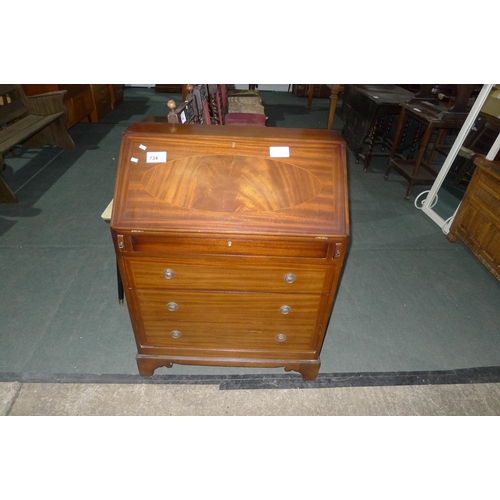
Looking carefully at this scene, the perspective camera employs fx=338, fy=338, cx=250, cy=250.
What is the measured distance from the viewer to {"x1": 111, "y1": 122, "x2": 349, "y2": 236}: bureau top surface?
1771 mm

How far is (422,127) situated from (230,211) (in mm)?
4911

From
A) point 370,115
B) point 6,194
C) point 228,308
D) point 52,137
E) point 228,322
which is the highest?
point 370,115

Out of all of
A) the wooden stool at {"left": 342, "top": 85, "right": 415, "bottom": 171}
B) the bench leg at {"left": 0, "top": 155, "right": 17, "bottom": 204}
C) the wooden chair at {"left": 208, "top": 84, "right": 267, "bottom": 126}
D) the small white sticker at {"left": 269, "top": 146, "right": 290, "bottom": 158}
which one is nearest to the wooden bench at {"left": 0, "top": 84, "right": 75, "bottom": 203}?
the bench leg at {"left": 0, "top": 155, "right": 17, "bottom": 204}

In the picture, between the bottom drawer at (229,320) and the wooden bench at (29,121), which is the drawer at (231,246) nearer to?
the bottom drawer at (229,320)

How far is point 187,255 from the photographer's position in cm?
189

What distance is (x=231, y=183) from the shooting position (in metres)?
1.82

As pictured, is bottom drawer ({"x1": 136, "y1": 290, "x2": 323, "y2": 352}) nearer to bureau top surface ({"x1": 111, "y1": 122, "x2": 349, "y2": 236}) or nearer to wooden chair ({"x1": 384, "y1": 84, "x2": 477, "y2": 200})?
bureau top surface ({"x1": 111, "y1": 122, "x2": 349, "y2": 236})

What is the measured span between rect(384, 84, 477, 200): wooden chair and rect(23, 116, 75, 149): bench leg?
5.26 meters

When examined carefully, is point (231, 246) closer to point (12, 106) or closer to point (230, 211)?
point (230, 211)

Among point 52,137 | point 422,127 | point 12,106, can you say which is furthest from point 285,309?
point 52,137

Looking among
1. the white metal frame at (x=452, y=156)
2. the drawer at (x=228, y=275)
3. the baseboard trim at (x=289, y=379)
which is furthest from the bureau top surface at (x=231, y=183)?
the white metal frame at (x=452, y=156)

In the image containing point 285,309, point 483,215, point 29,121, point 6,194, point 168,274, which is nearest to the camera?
point 168,274

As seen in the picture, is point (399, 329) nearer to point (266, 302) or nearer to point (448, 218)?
point (266, 302)

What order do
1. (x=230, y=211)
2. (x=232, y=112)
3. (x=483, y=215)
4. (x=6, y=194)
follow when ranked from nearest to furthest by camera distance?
(x=230, y=211) → (x=483, y=215) → (x=6, y=194) → (x=232, y=112)
